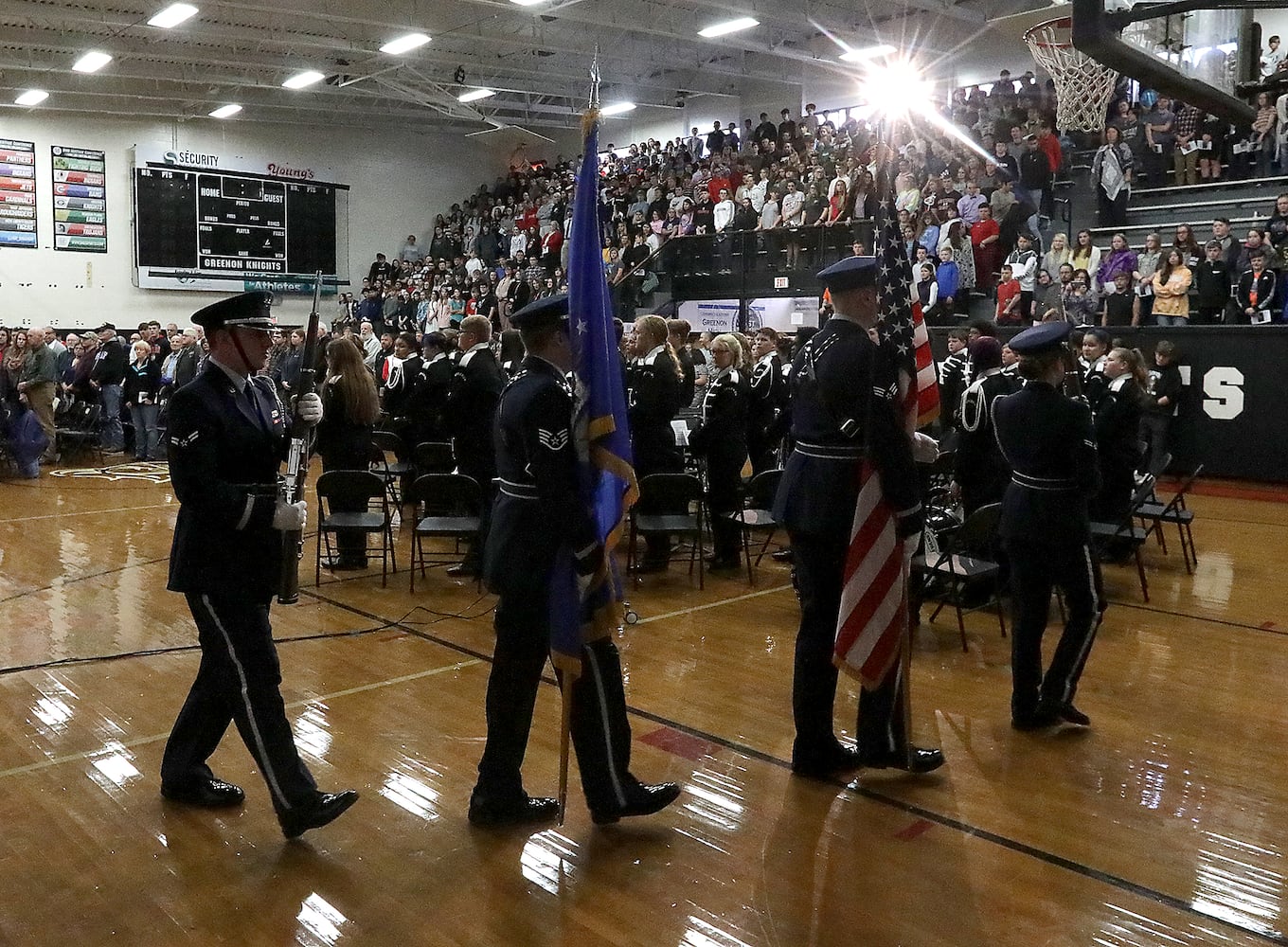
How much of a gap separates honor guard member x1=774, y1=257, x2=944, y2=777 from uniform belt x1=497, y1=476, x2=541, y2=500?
1.00m

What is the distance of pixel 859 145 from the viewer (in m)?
15.8

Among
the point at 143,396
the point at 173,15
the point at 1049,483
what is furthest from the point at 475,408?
the point at 173,15

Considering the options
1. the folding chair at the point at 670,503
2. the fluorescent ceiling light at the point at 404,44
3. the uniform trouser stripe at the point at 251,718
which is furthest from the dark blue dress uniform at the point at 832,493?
the fluorescent ceiling light at the point at 404,44

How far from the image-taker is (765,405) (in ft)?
26.1

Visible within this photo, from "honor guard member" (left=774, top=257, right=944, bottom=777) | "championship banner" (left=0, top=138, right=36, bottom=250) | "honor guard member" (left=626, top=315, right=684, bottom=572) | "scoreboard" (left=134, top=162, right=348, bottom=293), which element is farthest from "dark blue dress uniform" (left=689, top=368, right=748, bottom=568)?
"championship banner" (left=0, top=138, right=36, bottom=250)

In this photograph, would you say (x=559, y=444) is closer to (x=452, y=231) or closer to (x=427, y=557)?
(x=427, y=557)

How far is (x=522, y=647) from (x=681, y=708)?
142 centimetres

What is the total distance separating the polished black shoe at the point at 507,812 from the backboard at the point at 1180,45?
3.10 meters

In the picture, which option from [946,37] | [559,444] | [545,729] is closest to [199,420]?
[559,444]

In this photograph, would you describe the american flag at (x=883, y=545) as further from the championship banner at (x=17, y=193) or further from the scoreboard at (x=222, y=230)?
the championship banner at (x=17, y=193)

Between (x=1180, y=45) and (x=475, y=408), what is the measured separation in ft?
14.8

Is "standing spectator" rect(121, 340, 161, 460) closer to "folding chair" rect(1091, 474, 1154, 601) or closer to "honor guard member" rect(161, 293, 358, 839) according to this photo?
"honor guard member" rect(161, 293, 358, 839)

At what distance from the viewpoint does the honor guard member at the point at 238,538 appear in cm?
320

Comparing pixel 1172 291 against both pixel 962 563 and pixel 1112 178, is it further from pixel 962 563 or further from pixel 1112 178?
pixel 962 563
